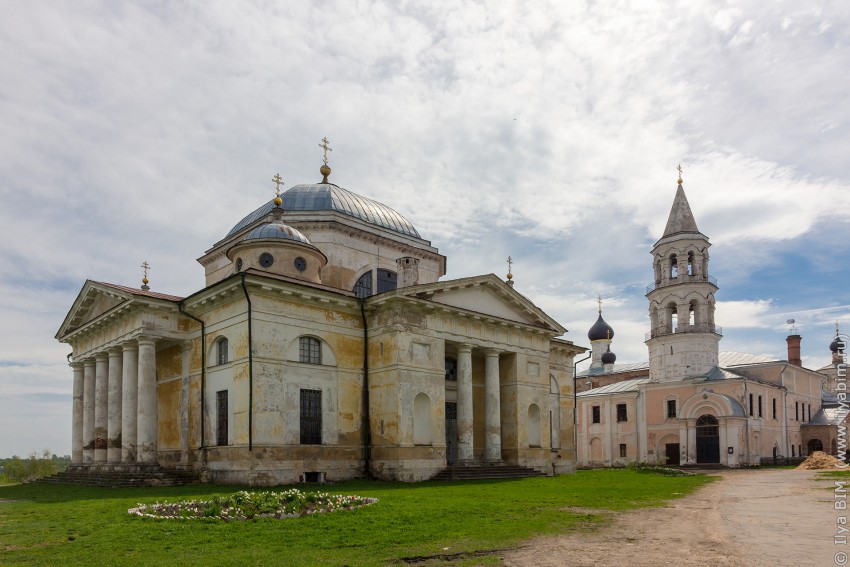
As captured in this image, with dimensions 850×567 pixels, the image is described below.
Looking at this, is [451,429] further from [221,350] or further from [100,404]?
[100,404]

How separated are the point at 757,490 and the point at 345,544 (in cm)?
1644

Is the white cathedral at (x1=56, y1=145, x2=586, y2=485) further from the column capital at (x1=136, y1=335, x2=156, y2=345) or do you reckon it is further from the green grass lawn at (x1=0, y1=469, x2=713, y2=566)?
the green grass lawn at (x1=0, y1=469, x2=713, y2=566)

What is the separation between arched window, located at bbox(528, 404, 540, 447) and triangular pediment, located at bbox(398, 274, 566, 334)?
365cm

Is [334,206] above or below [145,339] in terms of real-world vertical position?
above

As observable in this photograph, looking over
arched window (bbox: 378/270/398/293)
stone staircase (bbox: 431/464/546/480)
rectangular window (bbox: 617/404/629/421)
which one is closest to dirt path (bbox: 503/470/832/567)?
stone staircase (bbox: 431/464/546/480)

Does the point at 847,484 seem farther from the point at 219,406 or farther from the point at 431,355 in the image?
the point at 219,406

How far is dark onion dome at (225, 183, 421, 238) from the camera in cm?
3222

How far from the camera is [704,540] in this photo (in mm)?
10531

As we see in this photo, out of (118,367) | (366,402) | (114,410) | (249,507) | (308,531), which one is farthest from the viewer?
(118,367)

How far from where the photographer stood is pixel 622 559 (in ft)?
30.0

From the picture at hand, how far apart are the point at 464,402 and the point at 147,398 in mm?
11645

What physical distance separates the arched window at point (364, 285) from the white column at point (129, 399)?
395 inches

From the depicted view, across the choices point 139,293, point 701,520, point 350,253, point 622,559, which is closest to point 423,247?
point 350,253

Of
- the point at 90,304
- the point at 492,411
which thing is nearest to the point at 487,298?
the point at 492,411
